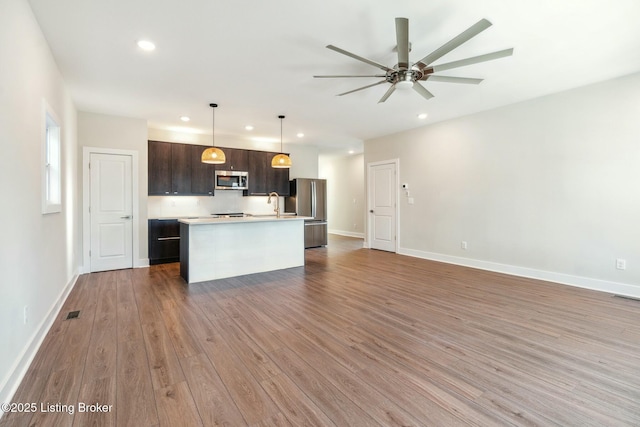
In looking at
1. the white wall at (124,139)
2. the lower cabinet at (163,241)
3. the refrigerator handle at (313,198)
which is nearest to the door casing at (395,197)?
the refrigerator handle at (313,198)

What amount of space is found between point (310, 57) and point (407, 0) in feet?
3.92

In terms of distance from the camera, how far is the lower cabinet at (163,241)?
5.65 meters

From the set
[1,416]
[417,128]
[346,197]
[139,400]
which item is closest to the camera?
Result: [1,416]

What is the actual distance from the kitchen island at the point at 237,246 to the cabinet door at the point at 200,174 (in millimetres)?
1822

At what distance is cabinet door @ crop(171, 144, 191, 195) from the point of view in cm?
606

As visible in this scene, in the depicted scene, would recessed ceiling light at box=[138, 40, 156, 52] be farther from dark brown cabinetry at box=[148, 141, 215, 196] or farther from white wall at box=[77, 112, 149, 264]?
dark brown cabinetry at box=[148, 141, 215, 196]

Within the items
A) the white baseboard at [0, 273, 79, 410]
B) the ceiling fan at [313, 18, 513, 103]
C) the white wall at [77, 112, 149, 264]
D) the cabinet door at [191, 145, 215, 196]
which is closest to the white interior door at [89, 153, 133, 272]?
the white wall at [77, 112, 149, 264]

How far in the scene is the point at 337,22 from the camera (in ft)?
8.45

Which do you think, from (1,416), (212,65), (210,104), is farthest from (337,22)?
(1,416)

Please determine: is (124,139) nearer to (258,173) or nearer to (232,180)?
(232,180)

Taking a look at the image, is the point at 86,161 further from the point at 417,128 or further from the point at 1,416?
the point at 417,128

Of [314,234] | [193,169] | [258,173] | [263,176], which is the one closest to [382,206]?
[314,234]

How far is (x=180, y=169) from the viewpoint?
612 centimetres

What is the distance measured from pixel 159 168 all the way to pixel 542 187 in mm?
6929
